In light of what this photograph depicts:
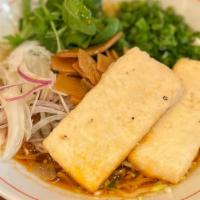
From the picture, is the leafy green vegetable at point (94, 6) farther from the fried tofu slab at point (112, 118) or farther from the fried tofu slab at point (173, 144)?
the fried tofu slab at point (173, 144)

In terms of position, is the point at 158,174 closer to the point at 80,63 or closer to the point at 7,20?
the point at 80,63

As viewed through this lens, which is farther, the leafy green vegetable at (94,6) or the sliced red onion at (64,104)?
the leafy green vegetable at (94,6)

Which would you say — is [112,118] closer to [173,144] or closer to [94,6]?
[173,144]

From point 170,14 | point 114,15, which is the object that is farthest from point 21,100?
point 170,14

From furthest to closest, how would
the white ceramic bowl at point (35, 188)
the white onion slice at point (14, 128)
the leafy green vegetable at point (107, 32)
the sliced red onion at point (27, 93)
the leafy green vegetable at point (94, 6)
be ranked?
1. the leafy green vegetable at point (94, 6)
2. the leafy green vegetable at point (107, 32)
3. the sliced red onion at point (27, 93)
4. the white onion slice at point (14, 128)
5. the white ceramic bowl at point (35, 188)

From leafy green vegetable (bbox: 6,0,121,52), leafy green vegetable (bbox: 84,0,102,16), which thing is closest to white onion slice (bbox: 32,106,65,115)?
leafy green vegetable (bbox: 6,0,121,52)

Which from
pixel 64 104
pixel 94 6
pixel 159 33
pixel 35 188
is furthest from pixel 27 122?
pixel 159 33

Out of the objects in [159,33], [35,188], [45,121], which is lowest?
[35,188]

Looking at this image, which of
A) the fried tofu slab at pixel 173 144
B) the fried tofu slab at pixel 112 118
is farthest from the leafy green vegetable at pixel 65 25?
the fried tofu slab at pixel 173 144
